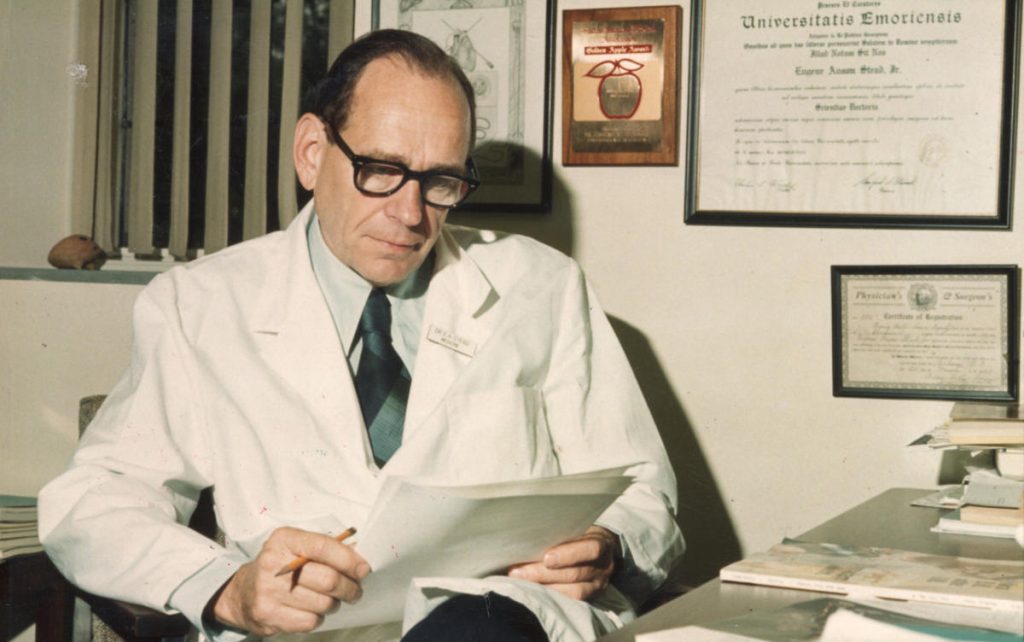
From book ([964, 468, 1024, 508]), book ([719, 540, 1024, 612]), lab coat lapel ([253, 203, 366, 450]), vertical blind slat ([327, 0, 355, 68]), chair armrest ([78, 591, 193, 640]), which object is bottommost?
chair armrest ([78, 591, 193, 640])

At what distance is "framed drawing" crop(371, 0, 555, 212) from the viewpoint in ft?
6.94

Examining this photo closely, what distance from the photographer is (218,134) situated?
8.52ft

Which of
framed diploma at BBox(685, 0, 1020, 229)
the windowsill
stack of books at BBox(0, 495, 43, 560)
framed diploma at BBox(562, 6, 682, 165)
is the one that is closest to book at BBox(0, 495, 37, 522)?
stack of books at BBox(0, 495, 43, 560)

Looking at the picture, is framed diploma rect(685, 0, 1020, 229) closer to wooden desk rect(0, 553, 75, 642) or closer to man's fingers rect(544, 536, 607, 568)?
man's fingers rect(544, 536, 607, 568)

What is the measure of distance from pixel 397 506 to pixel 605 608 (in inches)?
21.1

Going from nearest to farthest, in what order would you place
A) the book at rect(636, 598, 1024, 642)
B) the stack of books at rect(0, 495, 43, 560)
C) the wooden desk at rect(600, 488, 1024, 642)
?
the book at rect(636, 598, 1024, 642)
the wooden desk at rect(600, 488, 1024, 642)
the stack of books at rect(0, 495, 43, 560)

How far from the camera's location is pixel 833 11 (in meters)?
1.93

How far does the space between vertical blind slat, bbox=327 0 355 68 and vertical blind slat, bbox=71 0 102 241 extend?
605mm

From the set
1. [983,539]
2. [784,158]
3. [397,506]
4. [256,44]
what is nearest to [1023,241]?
[784,158]

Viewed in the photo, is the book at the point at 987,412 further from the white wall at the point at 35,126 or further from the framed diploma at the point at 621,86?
the white wall at the point at 35,126

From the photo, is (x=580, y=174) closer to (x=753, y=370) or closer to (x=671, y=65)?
(x=671, y=65)

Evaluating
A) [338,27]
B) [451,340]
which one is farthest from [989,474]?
[338,27]
